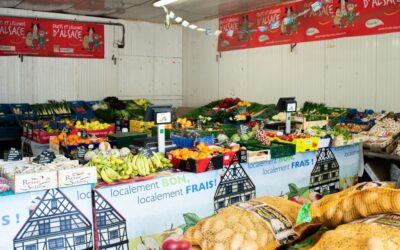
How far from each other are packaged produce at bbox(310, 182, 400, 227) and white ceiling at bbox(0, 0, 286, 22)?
7.99 m

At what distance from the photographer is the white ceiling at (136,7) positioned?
372 inches

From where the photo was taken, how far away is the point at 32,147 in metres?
7.16

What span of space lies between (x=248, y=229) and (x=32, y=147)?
6026 mm

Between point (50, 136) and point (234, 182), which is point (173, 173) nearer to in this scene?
point (234, 182)

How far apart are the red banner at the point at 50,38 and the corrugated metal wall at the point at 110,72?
0.18 metres

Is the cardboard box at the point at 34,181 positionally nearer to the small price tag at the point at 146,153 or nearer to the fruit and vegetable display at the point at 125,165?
the fruit and vegetable display at the point at 125,165

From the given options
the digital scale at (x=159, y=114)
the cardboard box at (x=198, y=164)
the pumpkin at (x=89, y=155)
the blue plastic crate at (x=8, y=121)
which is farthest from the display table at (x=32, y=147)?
the cardboard box at (x=198, y=164)

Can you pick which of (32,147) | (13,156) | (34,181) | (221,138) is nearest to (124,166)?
(34,181)

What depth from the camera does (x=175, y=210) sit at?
13.6 feet

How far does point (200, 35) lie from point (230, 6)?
265cm

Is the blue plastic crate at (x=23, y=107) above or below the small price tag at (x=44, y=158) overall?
above

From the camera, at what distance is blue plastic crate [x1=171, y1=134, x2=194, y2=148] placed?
212 inches

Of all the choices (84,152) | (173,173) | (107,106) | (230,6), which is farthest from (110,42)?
(173,173)

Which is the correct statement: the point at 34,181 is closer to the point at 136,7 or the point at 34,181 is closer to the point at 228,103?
the point at 228,103
